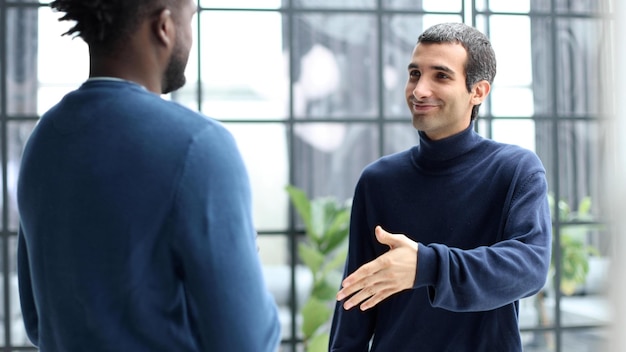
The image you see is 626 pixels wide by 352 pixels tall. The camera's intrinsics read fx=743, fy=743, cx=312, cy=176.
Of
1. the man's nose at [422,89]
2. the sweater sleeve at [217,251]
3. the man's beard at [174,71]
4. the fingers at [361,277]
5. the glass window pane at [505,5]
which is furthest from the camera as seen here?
the glass window pane at [505,5]

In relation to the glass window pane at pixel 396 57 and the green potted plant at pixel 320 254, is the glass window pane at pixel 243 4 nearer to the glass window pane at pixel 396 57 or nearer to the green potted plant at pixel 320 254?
the glass window pane at pixel 396 57

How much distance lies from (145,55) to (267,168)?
274 centimetres

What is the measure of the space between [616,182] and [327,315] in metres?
1.81

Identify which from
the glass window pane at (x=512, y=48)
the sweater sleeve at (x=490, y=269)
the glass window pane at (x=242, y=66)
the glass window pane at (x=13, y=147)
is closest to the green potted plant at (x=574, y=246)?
the glass window pane at (x=512, y=48)

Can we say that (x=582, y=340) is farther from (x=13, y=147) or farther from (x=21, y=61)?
(x=21, y=61)

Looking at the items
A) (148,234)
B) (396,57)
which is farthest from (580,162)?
(148,234)

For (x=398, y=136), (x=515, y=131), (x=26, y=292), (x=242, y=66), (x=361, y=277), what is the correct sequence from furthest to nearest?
(x=515, y=131), (x=398, y=136), (x=242, y=66), (x=361, y=277), (x=26, y=292)

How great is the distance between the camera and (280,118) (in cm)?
377

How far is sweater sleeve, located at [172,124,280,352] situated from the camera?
929 millimetres

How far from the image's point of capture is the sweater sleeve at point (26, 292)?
45.3 inches

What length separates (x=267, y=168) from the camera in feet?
12.3

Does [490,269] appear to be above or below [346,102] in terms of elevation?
below

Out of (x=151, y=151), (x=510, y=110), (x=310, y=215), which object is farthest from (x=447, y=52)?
(x=510, y=110)

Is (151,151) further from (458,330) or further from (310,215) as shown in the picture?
(310,215)
